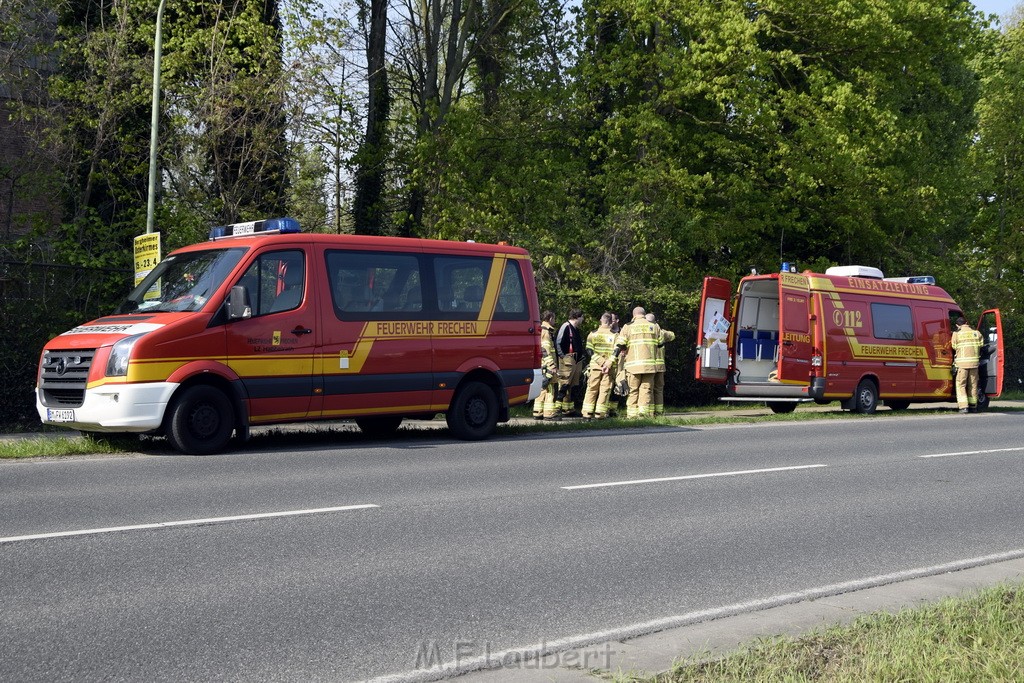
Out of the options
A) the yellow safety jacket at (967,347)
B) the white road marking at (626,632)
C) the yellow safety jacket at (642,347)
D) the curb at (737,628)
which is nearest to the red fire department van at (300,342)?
the yellow safety jacket at (642,347)

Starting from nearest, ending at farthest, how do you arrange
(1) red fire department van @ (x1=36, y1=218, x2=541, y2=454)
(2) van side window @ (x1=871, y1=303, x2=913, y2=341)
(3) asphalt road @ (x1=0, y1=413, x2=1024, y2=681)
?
→ (3) asphalt road @ (x1=0, y1=413, x2=1024, y2=681) < (1) red fire department van @ (x1=36, y1=218, x2=541, y2=454) < (2) van side window @ (x1=871, y1=303, x2=913, y2=341)

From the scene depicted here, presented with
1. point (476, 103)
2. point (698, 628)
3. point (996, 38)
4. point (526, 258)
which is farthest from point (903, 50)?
point (698, 628)

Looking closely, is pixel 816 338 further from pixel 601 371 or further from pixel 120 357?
pixel 120 357

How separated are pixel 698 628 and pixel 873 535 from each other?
327 centimetres

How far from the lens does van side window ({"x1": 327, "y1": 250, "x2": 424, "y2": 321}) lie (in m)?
13.5

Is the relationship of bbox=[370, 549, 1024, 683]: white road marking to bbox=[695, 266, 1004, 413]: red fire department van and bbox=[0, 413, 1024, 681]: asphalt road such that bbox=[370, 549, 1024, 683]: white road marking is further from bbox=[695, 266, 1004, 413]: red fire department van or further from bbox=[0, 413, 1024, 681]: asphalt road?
bbox=[695, 266, 1004, 413]: red fire department van

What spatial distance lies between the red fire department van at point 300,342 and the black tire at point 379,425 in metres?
0.02

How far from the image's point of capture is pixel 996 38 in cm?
3856

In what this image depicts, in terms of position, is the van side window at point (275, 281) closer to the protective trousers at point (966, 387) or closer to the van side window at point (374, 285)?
the van side window at point (374, 285)

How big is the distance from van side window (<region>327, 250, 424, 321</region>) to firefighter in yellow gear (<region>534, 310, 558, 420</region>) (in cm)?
534

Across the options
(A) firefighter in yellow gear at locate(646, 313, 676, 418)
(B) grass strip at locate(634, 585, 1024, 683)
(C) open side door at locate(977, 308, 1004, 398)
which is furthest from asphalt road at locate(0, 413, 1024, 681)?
(C) open side door at locate(977, 308, 1004, 398)

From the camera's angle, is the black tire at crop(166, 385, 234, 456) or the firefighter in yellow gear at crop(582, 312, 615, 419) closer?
the black tire at crop(166, 385, 234, 456)

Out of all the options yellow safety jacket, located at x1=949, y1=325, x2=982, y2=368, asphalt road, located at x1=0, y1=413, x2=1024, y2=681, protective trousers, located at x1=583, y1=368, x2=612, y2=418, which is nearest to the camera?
asphalt road, located at x1=0, y1=413, x2=1024, y2=681

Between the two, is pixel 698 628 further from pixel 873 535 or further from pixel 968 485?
pixel 968 485
